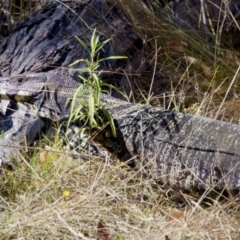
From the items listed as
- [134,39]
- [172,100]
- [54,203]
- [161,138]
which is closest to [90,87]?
[161,138]

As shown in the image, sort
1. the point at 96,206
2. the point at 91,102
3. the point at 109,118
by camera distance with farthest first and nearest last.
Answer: the point at 109,118
the point at 91,102
the point at 96,206

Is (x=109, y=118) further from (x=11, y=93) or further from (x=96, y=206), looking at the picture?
(x=11, y=93)

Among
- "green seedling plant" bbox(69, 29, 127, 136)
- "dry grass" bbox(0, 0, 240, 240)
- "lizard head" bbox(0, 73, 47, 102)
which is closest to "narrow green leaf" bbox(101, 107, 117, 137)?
"green seedling plant" bbox(69, 29, 127, 136)

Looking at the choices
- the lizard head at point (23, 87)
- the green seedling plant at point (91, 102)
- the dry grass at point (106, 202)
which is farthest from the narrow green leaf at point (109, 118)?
the lizard head at point (23, 87)

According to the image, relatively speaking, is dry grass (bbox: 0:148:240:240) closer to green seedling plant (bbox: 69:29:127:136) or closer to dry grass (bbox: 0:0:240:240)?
dry grass (bbox: 0:0:240:240)

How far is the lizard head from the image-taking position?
3.83m

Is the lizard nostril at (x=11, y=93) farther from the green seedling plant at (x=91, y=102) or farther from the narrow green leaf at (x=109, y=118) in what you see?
the narrow green leaf at (x=109, y=118)

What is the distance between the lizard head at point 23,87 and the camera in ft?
12.6

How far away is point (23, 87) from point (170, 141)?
963mm

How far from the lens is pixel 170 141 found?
3377mm

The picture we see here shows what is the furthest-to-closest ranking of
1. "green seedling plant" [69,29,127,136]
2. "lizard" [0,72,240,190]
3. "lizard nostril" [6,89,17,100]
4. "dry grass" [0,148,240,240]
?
"lizard nostril" [6,89,17,100] < "green seedling plant" [69,29,127,136] < "lizard" [0,72,240,190] < "dry grass" [0,148,240,240]

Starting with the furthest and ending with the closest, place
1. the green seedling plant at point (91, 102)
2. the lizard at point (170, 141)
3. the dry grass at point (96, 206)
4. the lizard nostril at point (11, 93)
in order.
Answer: the lizard nostril at point (11, 93), the green seedling plant at point (91, 102), the lizard at point (170, 141), the dry grass at point (96, 206)

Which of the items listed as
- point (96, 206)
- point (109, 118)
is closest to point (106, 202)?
point (96, 206)

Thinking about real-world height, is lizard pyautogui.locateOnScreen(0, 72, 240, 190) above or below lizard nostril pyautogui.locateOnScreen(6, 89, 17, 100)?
below
